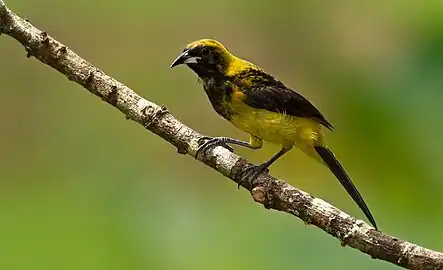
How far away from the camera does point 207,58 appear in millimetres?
1982

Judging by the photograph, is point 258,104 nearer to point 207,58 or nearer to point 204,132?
point 207,58

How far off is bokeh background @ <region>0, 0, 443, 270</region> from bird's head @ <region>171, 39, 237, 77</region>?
85 cm

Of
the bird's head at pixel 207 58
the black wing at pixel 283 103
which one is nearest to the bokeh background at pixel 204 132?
the black wing at pixel 283 103

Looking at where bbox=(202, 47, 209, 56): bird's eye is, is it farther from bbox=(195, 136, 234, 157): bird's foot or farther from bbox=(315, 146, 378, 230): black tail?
bbox=(315, 146, 378, 230): black tail

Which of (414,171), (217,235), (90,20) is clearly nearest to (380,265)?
(414,171)

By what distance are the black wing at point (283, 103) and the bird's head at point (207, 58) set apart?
0.11 metres

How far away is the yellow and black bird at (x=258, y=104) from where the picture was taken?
1931 millimetres

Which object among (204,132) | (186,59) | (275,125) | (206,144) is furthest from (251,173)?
(204,132)

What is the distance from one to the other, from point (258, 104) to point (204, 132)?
6.61 ft

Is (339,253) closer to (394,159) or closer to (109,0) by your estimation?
(394,159)

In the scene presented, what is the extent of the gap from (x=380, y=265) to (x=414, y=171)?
62 centimetres

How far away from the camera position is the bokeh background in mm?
2889

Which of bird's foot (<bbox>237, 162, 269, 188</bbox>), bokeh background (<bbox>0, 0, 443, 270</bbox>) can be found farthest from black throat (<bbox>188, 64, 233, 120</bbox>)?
bokeh background (<bbox>0, 0, 443, 270</bbox>)

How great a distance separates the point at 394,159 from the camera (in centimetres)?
304
